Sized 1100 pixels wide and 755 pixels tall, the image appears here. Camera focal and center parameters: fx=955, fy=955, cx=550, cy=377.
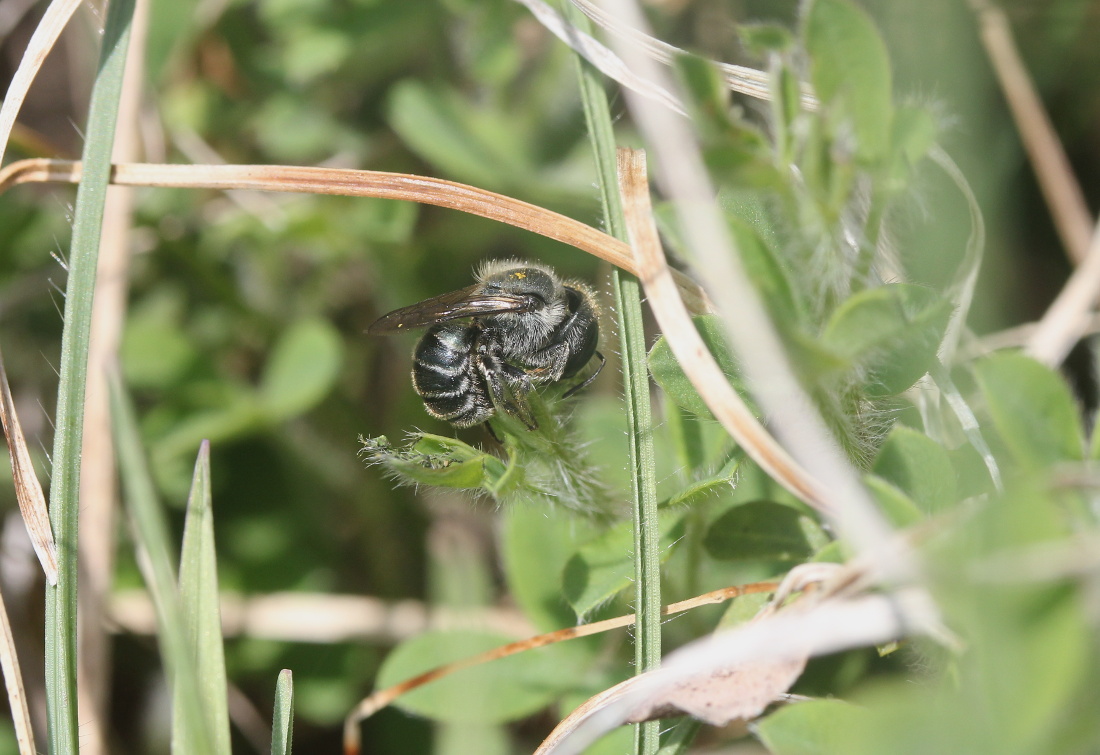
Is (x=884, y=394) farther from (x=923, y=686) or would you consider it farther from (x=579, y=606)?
(x=579, y=606)

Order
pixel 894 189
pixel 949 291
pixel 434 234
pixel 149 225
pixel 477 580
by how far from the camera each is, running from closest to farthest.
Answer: pixel 894 189 < pixel 949 291 < pixel 477 580 < pixel 149 225 < pixel 434 234

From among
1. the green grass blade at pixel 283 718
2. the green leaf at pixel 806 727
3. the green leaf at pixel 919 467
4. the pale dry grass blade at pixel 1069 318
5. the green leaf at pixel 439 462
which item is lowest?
the green leaf at pixel 806 727

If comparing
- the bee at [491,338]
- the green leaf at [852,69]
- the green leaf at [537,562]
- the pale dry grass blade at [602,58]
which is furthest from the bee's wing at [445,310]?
the green leaf at [852,69]

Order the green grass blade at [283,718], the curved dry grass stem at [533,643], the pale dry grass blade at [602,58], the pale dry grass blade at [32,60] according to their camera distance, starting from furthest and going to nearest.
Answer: the pale dry grass blade at [32,60] → the pale dry grass blade at [602,58] → the curved dry grass stem at [533,643] → the green grass blade at [283,718]

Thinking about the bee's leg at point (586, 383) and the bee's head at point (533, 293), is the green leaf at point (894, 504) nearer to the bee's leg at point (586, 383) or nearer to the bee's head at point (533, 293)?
the bee's leg at point (586, 383)

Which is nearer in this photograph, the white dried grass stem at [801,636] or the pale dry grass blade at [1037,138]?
the white dried grass stem at [801,636]

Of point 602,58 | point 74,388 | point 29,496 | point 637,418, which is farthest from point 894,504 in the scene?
point 29,496

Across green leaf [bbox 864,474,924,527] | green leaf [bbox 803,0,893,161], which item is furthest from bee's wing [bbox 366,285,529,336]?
green leaf [bbox 864,474,924,527]

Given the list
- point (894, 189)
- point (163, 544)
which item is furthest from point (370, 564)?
point (894, 189)
